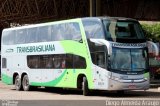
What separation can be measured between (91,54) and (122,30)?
187cm

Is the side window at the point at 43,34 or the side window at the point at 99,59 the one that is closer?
the side window at the point at 99,59

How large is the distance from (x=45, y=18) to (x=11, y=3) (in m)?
3.97

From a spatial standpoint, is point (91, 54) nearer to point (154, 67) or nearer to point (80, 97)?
point (80, 97)

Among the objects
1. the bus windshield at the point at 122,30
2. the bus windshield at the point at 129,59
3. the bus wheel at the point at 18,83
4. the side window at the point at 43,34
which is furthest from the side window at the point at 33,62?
the bus windshield at the point at 129,59

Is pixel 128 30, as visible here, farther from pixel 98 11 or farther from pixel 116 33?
pixel 98 11

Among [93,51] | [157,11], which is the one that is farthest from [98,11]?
[93,51]

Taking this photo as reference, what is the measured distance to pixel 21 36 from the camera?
1221 inches

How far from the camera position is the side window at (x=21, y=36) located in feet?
100

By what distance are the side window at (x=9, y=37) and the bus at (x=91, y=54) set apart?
2390mm

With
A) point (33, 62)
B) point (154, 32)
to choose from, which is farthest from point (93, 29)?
point (154, 32)

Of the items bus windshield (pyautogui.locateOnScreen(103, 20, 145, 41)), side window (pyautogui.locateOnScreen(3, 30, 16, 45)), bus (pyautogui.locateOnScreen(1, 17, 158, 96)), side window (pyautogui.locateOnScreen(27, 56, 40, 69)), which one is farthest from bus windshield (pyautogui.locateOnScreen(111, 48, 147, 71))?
side window (pyautogui.locateOnScreen(3, 30, 16, 45))

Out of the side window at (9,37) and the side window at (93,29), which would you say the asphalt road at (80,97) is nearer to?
the side window at (93,29)

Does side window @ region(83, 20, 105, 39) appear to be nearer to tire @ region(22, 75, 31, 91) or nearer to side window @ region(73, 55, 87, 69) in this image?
side window @ region(73, 55, 87, 69)

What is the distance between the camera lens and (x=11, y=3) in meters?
53.8
